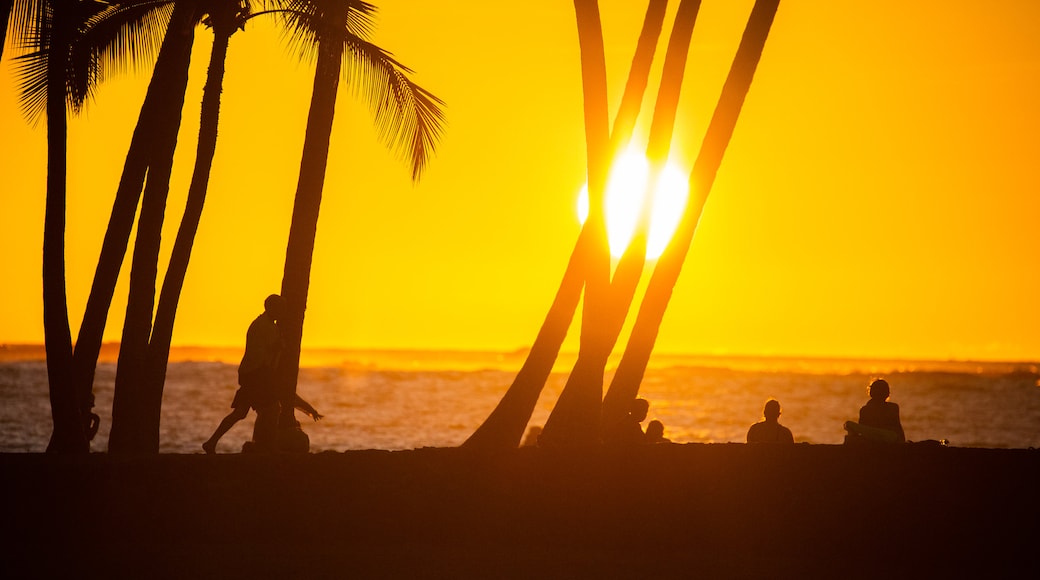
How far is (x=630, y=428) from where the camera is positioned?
53.7 ft

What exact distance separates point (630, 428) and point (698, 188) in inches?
104

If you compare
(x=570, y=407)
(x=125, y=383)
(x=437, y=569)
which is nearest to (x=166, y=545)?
(x=437, y=569)

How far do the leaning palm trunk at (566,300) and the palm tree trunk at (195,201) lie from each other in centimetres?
525

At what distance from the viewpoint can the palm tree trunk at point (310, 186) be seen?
59.4ft

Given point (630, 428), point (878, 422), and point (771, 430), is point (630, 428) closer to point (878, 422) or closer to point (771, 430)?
point (771, 430)

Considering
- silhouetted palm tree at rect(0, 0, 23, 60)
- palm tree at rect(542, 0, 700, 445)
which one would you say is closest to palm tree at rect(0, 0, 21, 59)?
silhouetted palm tree at rect(0, 0, 23, 60)

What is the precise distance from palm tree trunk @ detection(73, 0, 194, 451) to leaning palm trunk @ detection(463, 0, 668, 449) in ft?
16.0

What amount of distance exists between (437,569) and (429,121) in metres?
8.29

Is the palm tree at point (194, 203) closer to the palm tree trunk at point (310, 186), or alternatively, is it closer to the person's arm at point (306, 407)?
the palm tree trunk at point (310, 186)

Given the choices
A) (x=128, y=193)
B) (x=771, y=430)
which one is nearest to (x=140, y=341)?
(x=128, y=193)

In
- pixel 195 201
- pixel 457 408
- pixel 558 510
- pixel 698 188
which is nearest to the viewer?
pixel 558 510

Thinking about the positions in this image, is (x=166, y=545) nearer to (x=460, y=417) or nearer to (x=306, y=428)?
(x=306, y=428)

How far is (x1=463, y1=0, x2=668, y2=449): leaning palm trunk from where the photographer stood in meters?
16.1

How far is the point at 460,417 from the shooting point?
7756 cm
